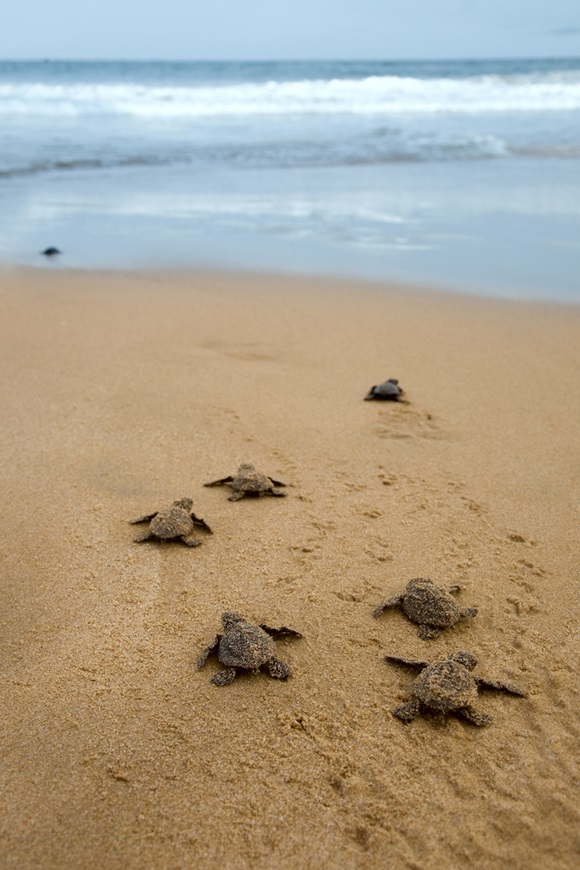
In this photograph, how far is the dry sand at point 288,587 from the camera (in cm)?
195

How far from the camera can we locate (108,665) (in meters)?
2.47

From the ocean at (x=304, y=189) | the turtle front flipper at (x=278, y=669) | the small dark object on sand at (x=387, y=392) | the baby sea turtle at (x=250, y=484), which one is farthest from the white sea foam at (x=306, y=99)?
the turtle front flipper at (x=278, y=669)

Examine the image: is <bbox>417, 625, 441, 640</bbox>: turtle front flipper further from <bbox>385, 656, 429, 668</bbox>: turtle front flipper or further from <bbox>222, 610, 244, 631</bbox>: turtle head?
<bbox>222, 610, 244, 631</bbox>: turtle head

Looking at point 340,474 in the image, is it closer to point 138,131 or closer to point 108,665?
point 108,665

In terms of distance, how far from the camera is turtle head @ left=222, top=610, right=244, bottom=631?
251cm

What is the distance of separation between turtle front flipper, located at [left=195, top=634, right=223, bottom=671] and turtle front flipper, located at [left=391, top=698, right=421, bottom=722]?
Result: 650mm

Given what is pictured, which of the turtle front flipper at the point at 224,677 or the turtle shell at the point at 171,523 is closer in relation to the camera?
the turtle front flipper at the point at 224,677

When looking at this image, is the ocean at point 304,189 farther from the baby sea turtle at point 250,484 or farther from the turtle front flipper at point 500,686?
the turtle front flipper at point 500,686

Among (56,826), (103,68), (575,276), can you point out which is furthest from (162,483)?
(103,68)

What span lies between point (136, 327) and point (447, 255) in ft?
11.0

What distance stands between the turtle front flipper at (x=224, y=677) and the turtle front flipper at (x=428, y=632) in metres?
0.70

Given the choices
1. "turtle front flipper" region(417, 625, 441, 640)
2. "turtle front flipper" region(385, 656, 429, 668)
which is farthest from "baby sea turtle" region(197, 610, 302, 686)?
"turtle front flipper" region(417, 625, 441, 640)

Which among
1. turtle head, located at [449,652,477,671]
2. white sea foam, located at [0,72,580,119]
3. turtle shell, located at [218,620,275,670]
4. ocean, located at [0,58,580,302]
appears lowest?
turtle head, located at [449,652,477,671]

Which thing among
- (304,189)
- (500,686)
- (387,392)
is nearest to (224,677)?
(500,686)
